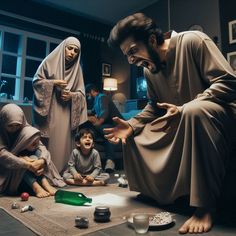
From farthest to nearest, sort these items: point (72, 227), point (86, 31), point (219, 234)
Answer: point (86, 31), point (72, 227), point (219, 234)

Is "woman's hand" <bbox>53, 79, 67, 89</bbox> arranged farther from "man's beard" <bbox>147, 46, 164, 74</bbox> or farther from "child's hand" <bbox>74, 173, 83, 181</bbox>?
"man's beard" <bbox>147, 46, 164, 74</bbox>

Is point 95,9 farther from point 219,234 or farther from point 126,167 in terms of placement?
point 219,234

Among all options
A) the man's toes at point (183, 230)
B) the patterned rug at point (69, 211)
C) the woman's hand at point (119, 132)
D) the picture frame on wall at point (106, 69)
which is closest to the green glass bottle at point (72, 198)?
the patterned rug at point (69, 211)

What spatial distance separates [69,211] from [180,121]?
77 centimetres

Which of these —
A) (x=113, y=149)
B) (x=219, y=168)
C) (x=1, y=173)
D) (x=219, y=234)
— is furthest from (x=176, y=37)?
(x=113, y=149)

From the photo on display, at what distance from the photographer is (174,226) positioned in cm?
121

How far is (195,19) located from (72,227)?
4.51m

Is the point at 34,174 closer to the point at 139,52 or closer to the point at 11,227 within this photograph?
the point at 11,227

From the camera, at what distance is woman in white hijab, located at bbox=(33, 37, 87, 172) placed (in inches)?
103

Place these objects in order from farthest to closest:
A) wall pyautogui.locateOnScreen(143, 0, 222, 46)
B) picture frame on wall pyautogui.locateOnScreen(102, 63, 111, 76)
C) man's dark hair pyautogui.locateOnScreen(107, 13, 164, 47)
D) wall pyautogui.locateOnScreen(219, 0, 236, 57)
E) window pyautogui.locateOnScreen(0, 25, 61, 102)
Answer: picture frame on wall pyautogui.locateOnScreen(102, 63, 111, 76) < window pyautogui.locateOnScreen(0, 25, 61, 102) < wall pyautogui.locateOnScreen(143, 0, 222, 46) < wall pyautogui.locateOnScreen(219, 0, 236, 57) < man's dark hair pyautogui.locateOnScreen(107, 13, 164, 47)

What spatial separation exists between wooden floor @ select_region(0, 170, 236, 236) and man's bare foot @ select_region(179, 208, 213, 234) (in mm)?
27

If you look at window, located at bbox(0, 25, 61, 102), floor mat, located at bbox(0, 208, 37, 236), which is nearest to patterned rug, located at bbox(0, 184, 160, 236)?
floor mat, located at bbox(0, 208, 37, 236)

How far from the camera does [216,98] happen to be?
4.08ft

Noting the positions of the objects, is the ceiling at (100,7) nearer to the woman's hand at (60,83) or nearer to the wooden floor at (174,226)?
the woman's hand at (60,83)
